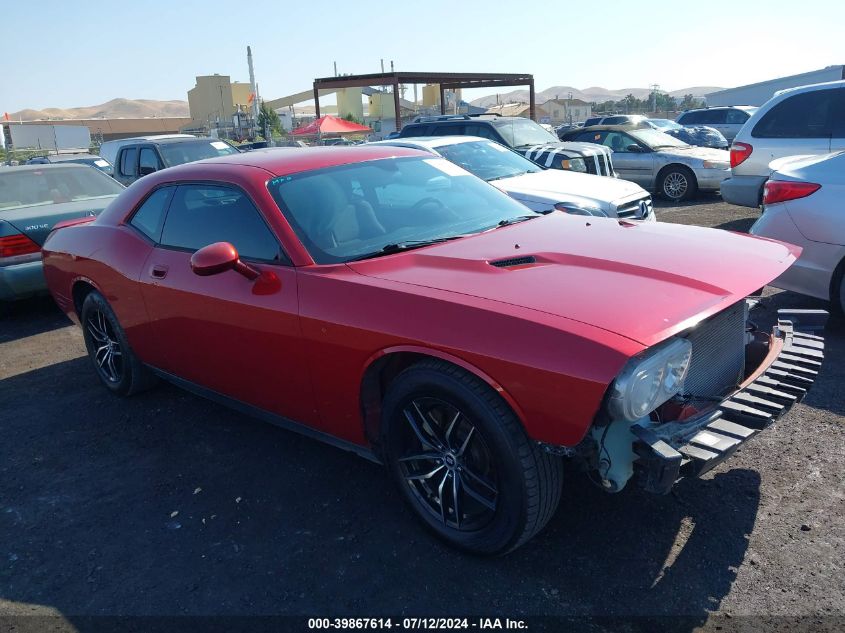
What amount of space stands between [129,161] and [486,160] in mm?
6366

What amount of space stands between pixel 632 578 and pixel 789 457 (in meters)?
1.31

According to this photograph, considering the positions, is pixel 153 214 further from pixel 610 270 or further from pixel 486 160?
pixel 486 160

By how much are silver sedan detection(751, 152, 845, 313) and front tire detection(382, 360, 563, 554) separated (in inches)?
130

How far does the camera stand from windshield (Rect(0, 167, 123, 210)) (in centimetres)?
727

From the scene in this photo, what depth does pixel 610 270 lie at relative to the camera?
276 cm

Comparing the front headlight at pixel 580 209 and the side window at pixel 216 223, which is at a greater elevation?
the side window at pixel 216 223

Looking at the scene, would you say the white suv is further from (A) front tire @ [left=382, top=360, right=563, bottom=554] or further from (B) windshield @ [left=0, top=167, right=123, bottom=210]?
(B) windshield @ [left=0, top=167, right=123, bottom=210]

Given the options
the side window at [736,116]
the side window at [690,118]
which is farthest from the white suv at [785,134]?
the side window at [690,118]

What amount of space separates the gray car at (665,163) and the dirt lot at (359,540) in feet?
29.2

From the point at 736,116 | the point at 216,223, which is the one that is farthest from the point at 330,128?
the point at 216,223

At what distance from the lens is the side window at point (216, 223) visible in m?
3.33

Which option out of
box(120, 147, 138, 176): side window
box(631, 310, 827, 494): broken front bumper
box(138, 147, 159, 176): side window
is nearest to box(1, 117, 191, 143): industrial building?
box(120, 147, 138, 176): side window

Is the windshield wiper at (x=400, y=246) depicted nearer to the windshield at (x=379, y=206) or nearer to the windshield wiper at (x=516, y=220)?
the windshield at (x=379, y=206)

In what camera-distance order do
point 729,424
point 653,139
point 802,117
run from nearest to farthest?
point 729,424, point 802,117, point 653,139
